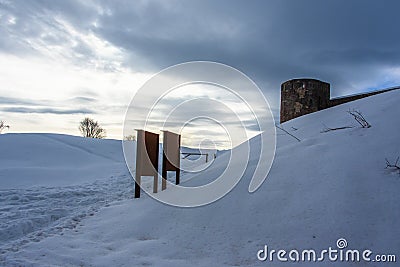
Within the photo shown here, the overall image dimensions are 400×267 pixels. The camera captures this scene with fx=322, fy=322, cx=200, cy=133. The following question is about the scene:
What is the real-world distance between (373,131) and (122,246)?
3.09m

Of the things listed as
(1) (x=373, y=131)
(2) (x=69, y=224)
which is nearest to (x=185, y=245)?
(2) (x=69, y=224)

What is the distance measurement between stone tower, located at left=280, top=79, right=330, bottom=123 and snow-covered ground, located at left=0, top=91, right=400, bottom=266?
58cm

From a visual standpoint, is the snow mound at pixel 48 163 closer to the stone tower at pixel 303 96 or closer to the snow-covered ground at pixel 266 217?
the snow-covered ground at pixel 266 217

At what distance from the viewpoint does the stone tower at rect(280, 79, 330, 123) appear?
5.62 metres

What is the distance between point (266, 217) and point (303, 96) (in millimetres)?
3361

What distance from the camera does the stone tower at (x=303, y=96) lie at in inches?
221

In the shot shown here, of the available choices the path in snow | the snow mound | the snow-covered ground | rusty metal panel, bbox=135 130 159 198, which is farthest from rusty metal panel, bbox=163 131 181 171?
the snow mound

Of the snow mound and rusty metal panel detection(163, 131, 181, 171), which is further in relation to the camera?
the snow mound

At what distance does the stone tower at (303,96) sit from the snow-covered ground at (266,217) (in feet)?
1.91

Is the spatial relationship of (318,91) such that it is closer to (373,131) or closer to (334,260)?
(373,131)

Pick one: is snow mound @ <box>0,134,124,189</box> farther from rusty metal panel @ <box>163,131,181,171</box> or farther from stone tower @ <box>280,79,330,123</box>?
stone tower @ <box>280,79,330,123</box>

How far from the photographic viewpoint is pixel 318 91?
5.71 meters

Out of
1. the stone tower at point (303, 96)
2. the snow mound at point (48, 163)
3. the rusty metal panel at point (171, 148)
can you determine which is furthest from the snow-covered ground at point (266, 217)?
the snow mound at point (48, 163)

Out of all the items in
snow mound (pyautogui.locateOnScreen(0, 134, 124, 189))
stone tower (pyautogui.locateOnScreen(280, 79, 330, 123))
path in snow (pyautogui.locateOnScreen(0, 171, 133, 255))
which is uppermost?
stone tower (pyautogui.locateOnScreen(280, 79, 330, 123))
